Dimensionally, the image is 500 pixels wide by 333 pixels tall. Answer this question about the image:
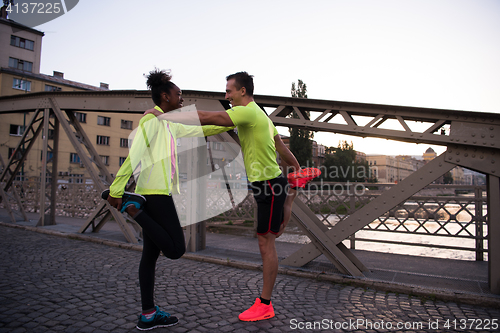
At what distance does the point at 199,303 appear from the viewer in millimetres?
3430

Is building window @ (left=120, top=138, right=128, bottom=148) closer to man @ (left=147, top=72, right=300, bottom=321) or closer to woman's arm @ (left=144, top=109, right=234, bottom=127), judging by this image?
man @ (left=147, top=72, right=300, bottom=321)

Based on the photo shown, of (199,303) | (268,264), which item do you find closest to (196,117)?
(268,264)

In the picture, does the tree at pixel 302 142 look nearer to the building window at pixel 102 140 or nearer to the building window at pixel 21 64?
the building window at pixel 102 140

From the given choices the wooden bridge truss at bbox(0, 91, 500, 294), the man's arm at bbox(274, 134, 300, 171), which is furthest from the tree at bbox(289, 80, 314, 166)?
the man's arm at bbox(274, 134, 300, 171)

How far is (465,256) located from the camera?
6.44 metres

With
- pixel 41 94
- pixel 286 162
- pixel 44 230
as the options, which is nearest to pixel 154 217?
pixel 286 162

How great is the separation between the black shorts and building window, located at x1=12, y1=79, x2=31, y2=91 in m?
48.8

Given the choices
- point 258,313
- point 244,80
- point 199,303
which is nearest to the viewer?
point 258,313

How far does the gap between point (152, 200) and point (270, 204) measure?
104 cm

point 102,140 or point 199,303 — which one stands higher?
point 102,140

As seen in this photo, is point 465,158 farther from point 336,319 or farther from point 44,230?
point 44,230

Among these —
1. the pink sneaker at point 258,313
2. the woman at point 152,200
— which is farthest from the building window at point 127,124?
the pink sneaker at point 258,313

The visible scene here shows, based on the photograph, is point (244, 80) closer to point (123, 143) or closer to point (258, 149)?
point (258, 149)

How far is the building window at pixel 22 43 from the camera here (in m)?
44.3
